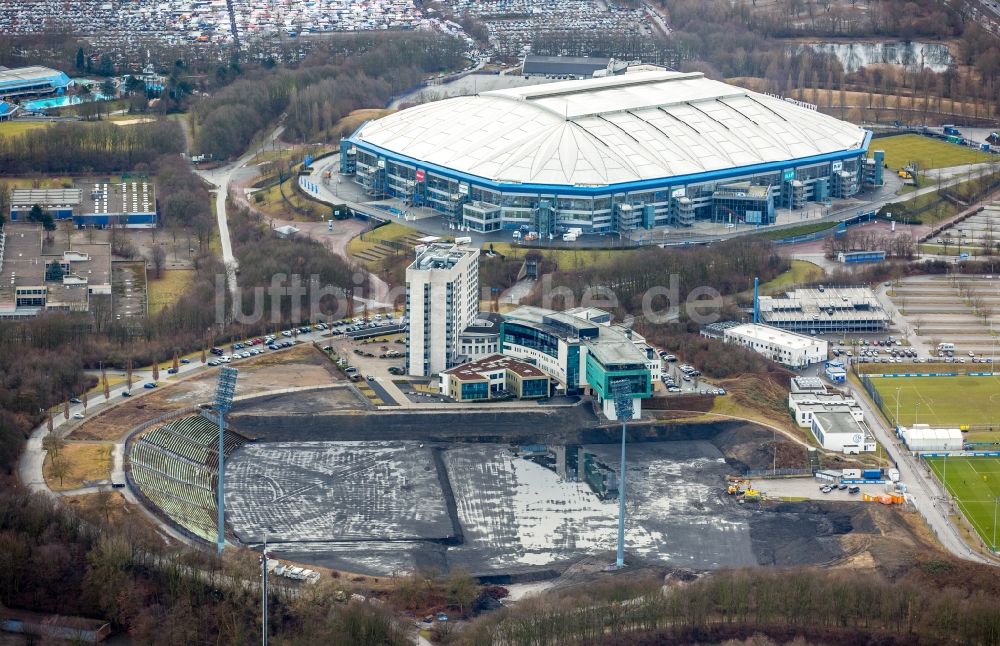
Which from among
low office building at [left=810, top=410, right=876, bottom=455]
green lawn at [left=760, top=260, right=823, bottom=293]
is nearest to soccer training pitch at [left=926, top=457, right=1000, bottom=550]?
low office building at [left=810, top=410, right=876, bottom=455]

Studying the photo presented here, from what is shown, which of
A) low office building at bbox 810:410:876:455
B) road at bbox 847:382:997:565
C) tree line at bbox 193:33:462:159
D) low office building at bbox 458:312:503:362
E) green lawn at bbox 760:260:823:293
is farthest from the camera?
tree line at bbox 193:33:462:159

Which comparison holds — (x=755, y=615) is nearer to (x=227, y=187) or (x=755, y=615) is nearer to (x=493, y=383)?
(x=493, y=383)

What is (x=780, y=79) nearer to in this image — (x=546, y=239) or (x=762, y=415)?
(x=546, y=239)

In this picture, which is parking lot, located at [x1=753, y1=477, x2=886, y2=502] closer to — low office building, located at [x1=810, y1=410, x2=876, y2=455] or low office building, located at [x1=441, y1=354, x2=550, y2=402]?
low office building, located at [x1=810, y1=410, x2=876, y2=455]

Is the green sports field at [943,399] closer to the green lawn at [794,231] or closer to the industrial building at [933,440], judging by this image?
the industrial building at [933,440]

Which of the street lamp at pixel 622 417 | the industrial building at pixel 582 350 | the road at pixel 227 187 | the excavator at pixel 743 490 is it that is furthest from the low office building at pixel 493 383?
the road at pixel 227 187

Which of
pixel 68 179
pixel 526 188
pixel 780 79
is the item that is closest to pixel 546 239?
pixel 526 188
